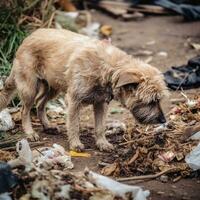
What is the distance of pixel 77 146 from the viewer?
7.75 m

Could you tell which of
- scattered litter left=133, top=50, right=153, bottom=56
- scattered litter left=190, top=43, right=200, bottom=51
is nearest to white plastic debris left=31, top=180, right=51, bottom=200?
scattered litter left=133, top=50, right=153, bottom=56

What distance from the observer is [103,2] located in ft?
50.9

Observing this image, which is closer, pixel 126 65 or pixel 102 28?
pixel 126 65

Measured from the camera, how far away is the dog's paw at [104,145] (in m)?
7.83

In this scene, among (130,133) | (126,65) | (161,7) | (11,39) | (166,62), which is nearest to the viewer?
(126,65)

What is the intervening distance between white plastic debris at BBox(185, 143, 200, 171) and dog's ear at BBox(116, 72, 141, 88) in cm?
100

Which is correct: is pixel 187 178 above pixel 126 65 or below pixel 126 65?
below

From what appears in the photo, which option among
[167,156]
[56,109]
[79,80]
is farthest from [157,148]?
[56,109]

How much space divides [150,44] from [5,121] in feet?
17.0

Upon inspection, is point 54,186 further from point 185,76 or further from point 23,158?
point 185,76

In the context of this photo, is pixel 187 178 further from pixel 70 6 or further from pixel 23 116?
pixel 70 6

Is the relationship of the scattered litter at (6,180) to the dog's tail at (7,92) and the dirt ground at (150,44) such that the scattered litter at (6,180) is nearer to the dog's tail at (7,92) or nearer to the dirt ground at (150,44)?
the dirt ground at (150,44)

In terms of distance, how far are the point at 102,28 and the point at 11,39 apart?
3.79 m

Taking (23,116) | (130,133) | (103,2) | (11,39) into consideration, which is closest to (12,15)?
(11,39)
